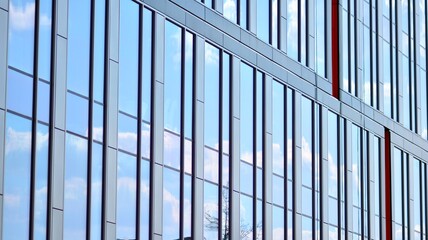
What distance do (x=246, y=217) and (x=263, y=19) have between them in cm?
659

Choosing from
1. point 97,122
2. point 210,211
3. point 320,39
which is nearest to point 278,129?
point 210,211

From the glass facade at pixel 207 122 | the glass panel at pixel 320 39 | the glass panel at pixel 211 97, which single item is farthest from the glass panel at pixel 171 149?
the glass panel at pixel 320 39

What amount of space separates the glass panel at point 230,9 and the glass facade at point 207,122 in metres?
0.07

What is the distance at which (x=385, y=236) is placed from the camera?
52250 mm

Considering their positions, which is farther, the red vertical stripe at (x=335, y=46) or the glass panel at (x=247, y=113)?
the red vertical stripe at (x=335, y=46)

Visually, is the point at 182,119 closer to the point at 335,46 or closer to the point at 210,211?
the point at 210,211

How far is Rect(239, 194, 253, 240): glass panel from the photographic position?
132 ft

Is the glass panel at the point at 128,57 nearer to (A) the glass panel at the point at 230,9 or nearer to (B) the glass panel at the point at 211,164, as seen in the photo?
(B) the glass panel at the point at 211,164

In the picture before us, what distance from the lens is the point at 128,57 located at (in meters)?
34.5

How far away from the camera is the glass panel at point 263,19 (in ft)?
140

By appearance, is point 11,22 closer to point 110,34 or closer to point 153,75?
point 110,34

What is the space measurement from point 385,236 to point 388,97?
5880 millimetres

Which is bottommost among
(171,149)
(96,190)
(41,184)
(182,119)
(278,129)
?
(41,184)

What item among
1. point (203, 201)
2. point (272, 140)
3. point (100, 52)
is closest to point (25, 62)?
point (100, 52)
